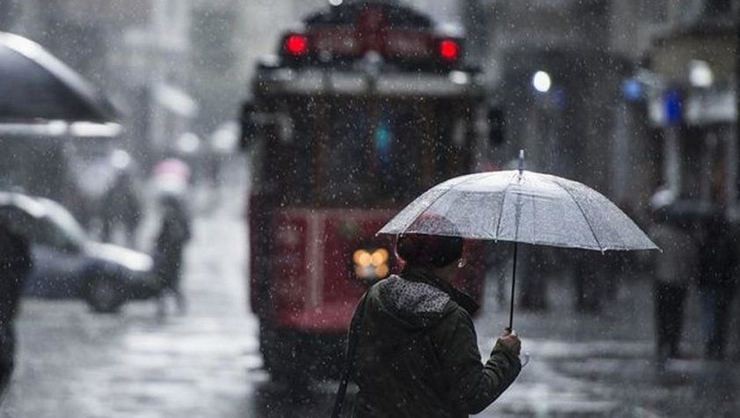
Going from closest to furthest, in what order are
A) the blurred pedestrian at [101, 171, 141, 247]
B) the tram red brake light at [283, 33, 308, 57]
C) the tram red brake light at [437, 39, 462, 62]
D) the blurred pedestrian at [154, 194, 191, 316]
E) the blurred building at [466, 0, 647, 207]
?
the tram red brake light at [283, 33, 308, 57], the tram red brake light at [437, 39, 462, 62], the blurred pedestrian at [154, 194, 191, 316], the blurred pedestrian at [101, 171, 141, 247], the blurred building at [466, 0, 647, 207]

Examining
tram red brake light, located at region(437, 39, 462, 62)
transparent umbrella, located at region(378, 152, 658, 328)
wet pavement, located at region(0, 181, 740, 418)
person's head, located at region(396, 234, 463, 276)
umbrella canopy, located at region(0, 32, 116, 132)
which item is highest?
tram red brake light, located at region(437, 39, 462, 62)

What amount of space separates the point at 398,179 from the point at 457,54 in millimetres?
1222

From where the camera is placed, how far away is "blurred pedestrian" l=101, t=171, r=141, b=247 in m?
37.8

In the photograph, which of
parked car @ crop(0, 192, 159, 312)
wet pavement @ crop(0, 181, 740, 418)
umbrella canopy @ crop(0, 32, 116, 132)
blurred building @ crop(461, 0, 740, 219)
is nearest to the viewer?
umbrella canopy @ crop(0, 32, 116, 132)

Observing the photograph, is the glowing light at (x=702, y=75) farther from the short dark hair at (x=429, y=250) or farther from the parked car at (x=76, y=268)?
the short dark hair at (x=429, y=250)

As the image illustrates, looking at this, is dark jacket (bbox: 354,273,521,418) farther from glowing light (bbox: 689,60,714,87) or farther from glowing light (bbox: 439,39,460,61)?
glowing light (bbox: 689,60,714,87)

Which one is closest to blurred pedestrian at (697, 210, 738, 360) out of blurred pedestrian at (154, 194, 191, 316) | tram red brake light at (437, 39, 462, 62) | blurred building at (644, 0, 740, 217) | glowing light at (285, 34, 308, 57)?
tram red brake light at (437, 39, 462, 62)

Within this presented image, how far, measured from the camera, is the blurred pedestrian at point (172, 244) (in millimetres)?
24250

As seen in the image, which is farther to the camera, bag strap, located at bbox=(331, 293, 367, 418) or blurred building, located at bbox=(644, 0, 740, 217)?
blurred building, located at bbox=(644, 0, 740, 217)

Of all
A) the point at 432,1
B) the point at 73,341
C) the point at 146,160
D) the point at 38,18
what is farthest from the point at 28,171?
the point at 73,341

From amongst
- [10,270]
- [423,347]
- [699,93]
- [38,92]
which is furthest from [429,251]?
[699,93]

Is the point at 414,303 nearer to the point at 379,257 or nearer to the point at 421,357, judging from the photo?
the point at 421,357

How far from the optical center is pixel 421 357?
615 centimetres

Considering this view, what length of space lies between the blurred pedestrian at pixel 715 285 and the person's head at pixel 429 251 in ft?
41.4
